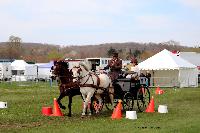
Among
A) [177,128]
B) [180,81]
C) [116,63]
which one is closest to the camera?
[177,128]

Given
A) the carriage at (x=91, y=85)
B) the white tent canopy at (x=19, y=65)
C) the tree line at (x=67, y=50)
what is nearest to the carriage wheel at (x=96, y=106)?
the carriage at (x=91, y=85)

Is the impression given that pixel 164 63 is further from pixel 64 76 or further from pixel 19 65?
pixel 64 76

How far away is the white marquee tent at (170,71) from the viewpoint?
146 ft

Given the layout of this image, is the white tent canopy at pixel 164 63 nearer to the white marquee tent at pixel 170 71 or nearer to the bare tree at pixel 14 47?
the white marquee tent at pixel 170 71

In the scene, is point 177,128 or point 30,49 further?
point 30,49

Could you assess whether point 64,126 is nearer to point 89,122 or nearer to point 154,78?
point 89,122

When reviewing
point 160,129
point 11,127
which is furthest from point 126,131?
point 11,127

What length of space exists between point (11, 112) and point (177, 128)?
6702 mm

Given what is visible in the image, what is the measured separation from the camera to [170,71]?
149 feet

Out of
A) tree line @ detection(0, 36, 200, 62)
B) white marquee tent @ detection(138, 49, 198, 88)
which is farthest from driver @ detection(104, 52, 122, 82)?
tree line @ detection(0, 36, 200, 62)

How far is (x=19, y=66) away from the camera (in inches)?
2680

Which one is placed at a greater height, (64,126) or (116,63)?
(116,63)

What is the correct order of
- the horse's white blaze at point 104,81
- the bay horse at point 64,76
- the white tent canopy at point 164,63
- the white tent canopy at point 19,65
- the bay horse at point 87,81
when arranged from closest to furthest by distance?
the bay horse at point 64,76 < the bay horse at point 87,81 < the horse's white blaze at point 104,81 < the white tent canopy at point 164,63 < the white tent canopy at point 19,65

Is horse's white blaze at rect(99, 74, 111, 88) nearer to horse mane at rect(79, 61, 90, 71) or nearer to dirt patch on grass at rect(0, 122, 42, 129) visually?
horse mane at rect(79, 61, 90, 71)
